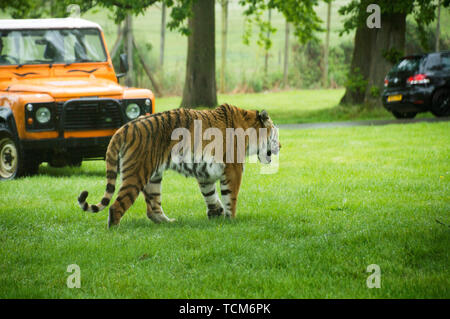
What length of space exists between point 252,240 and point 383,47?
17.0 meters

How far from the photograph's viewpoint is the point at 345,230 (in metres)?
6.75

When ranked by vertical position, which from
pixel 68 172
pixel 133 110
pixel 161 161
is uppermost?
pixel 133 110

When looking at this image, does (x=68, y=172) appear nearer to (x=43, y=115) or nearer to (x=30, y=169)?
(x=30, y=169)

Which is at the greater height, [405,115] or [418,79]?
[418,79]

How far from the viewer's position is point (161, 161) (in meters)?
6.93

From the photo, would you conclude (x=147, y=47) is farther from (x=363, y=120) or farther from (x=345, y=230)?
(x=345, y=230)

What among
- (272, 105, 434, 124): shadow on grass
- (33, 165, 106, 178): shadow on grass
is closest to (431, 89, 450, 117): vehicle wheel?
(272, 105, 434, 124): shadow on grass

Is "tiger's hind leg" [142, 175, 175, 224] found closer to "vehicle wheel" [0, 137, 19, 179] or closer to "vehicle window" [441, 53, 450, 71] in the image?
"vehicle wheel" [0, 137, 19, 179]

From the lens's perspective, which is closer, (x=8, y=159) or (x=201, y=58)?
(x=8, y=159)

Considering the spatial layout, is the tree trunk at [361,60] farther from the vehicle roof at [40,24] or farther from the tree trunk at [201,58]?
the vehicle roof at [40,24]

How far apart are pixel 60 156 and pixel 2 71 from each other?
185 cm

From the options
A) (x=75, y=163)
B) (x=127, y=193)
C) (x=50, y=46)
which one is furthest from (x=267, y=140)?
(x=75, y=163)

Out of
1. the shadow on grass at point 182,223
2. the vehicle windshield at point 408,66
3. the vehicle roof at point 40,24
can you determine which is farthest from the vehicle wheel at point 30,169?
the vehicle windshield at point 408,66

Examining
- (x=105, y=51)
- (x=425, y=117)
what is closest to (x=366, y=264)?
(x=105, y=51)
